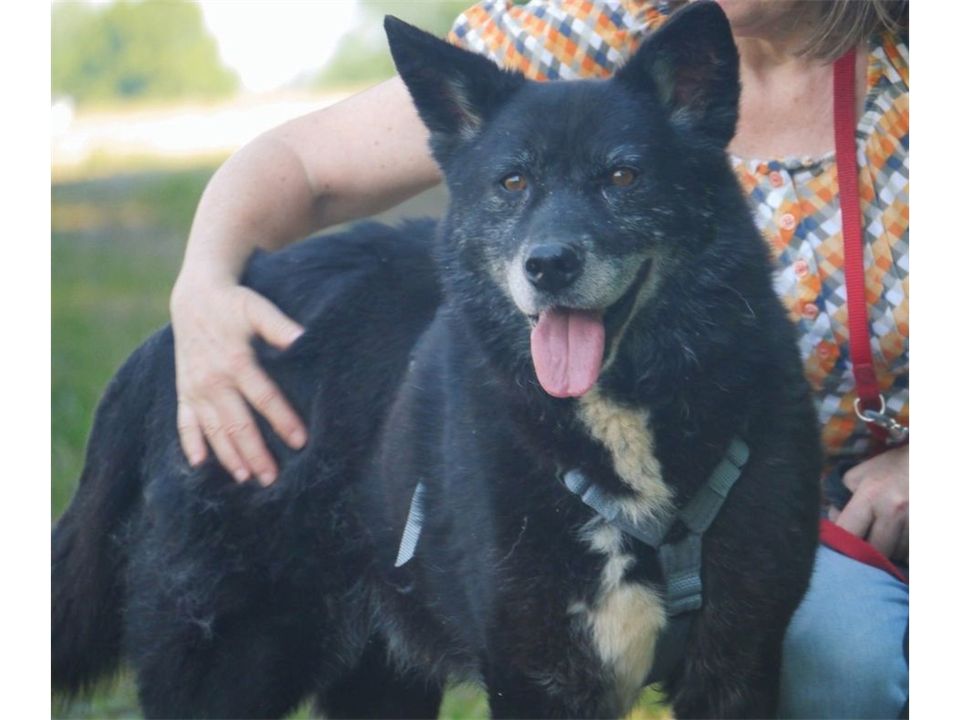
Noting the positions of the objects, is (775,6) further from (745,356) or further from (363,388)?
(363,388)

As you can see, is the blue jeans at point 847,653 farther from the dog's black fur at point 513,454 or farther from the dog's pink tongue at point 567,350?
the dog's pink tongue at point 567,350

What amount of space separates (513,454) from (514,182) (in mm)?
511

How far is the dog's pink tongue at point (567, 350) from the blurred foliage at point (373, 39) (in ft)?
3.45

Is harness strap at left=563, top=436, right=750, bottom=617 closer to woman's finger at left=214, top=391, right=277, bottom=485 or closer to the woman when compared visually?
the woman

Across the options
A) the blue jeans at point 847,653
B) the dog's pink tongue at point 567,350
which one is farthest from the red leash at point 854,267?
the dog's pink tongue at point 567,350

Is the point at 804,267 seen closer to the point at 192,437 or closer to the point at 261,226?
the point at 261,226

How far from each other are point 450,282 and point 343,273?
470 mm

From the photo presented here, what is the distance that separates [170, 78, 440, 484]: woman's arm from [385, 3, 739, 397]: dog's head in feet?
1.77

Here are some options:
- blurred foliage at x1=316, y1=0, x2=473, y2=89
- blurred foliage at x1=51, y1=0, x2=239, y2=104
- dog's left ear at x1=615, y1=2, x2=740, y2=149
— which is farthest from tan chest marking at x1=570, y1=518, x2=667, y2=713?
blurred foliage at x1=51, y1=0, x2=239, y2=104

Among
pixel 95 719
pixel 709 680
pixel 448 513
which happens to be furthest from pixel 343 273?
pixel 95 719

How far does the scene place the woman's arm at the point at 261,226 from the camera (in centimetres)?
290

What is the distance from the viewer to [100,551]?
3039 mm

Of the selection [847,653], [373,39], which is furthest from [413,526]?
[373,39]
